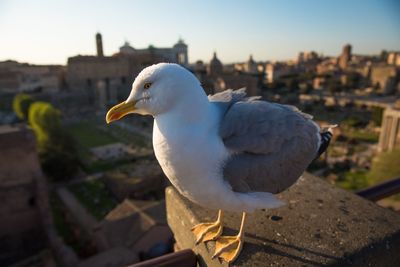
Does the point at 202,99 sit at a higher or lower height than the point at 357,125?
higher

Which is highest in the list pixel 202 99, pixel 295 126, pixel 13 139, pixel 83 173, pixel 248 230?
pixel 202 99

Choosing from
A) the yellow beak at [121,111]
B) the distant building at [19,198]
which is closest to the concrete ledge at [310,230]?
the yellow beak at [121,111]

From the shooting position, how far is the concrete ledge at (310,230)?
139 centimetres

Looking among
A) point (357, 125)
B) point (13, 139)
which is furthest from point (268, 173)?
point (357, 125)

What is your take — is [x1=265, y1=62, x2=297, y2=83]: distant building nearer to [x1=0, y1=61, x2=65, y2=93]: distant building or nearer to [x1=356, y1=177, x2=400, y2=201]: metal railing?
[x1=0, y1=61, x2=65, y2=93]: distant building

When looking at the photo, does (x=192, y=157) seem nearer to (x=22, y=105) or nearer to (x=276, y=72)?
(x=22, y=105)

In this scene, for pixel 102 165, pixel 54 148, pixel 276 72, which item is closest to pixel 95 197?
pixel 54 148

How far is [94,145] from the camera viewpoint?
21609 millimetres

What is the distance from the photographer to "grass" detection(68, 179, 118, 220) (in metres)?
12.1

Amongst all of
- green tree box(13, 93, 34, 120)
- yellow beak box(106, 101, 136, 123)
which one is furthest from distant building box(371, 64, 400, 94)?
yellow beak box(106, 101, 136, 123)

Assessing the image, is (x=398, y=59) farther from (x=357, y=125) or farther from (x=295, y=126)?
(x=295, y=126)

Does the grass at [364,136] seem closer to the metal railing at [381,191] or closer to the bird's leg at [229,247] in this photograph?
the metal railing at [381,191]

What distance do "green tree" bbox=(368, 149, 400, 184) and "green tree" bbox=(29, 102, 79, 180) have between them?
47.4 ft

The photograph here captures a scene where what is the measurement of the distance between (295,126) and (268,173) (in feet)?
0.95
